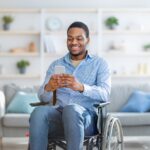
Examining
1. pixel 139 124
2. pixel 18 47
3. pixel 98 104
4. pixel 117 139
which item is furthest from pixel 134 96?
pixel 18 47

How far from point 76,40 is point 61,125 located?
61 centimetres

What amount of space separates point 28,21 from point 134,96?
93.3 inches

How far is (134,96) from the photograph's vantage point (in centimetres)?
470

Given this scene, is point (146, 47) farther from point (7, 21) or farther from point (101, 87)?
point (101, 87)

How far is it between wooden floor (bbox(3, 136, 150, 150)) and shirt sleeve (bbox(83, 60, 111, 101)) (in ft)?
5.16

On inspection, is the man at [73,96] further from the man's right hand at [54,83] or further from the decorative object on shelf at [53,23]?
the decorative object on shelf at [53,23]

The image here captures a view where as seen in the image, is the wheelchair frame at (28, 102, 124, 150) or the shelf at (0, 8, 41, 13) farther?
the shelf at (0, 8, 41, 13)

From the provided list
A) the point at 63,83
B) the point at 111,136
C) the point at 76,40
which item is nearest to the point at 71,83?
the point at 63,83

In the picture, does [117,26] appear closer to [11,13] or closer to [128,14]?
[128,14]

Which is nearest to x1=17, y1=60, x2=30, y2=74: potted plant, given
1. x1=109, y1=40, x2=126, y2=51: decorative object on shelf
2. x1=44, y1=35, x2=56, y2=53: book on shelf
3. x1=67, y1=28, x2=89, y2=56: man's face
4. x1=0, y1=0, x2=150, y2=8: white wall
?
x1=44, y1=35, x2=56, y2=53: book on shelf

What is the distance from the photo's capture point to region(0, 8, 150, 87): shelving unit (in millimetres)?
6273

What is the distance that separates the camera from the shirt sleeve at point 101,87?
282 cm

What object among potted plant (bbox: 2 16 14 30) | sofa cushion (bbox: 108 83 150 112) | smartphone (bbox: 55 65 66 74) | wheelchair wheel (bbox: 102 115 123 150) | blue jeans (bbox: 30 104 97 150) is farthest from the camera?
potted plant (bbox: 2 16 14 30)

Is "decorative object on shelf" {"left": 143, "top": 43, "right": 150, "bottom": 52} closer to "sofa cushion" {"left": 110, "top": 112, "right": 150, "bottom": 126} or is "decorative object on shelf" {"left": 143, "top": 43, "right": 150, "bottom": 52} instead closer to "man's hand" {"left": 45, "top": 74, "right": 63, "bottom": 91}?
"sofa cushion" {"left": 110, "top": 112, "right": 150, "bottom": 126}
